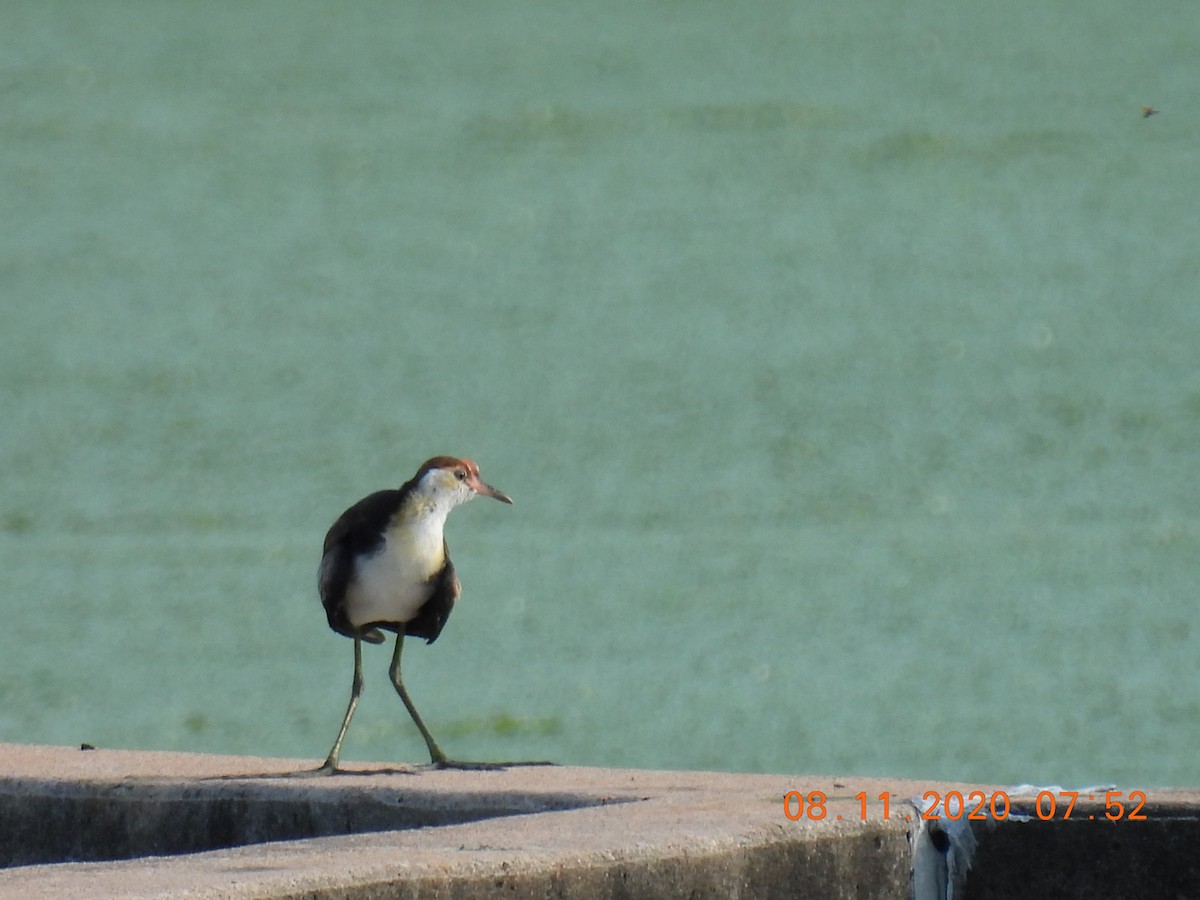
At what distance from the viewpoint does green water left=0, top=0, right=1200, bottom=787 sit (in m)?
7.97

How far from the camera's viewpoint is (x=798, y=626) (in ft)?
27.9

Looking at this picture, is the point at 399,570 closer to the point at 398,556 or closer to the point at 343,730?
the point at 398,556

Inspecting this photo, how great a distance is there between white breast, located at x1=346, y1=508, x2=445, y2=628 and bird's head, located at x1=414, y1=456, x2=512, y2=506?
0.05m

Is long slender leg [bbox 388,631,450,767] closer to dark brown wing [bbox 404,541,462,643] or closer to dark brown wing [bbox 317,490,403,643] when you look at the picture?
Answer: dark brown wing [bbox 404,541,462,643]

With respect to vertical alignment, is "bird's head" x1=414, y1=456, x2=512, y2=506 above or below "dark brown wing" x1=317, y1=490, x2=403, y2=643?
above

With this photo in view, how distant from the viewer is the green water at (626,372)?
797 centimetres

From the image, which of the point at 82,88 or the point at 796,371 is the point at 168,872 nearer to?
the point at 796,371

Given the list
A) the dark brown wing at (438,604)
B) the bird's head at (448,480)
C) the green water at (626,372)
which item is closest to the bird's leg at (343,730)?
the dark brown wing at (438,604)

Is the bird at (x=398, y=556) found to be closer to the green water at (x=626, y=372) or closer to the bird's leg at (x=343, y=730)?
the bird's leg at (x=343, y=730)

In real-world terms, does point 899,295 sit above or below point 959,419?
above

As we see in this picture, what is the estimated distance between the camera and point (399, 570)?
407cm

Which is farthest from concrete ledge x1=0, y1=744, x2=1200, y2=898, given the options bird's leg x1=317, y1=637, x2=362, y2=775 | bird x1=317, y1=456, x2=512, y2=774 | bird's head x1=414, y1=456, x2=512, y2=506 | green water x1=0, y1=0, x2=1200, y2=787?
green water x1=0, y1=0, x2=1200, y2=787

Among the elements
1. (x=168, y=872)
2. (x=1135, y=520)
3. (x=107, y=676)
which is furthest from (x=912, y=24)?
(x=168, y=872)

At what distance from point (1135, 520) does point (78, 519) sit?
468 cm
